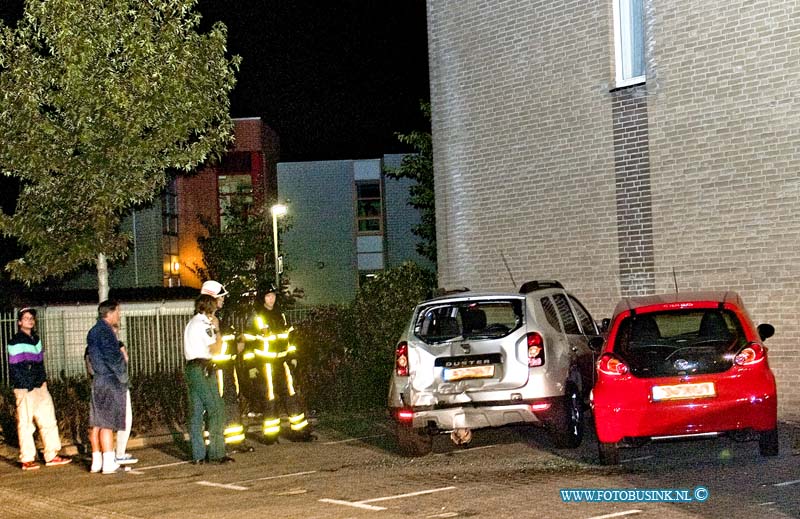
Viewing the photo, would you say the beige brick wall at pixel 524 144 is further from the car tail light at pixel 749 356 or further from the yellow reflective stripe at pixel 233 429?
the car tail light at pixel 749 356

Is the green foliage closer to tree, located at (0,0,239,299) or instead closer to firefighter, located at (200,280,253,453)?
tree, located at (0,0,239,299)

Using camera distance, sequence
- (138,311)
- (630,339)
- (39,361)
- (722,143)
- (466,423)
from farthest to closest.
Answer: (138,311)
(722,143)
(39,361)
(466,423)
(630,339)

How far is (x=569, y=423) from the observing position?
41.6 ft

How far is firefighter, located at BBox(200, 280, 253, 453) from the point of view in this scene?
1355 centimetres

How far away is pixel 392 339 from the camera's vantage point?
841 inches

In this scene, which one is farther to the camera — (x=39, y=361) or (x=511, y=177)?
(x=511, y=177)

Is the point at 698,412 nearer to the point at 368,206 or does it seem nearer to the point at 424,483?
the point at 424,483

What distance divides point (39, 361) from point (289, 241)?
3411 cm

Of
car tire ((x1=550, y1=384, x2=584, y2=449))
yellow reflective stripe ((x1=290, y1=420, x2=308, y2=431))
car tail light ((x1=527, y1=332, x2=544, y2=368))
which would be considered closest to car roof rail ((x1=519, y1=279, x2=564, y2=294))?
car tail light ((x1=527, y1=332, x2=544, y2=368))

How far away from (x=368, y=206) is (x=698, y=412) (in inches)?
1536

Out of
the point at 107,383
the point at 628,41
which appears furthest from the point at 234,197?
the point at 107,383

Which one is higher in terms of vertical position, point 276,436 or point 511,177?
point 511,177

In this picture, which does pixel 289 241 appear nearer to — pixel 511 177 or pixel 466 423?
pixel 511 177

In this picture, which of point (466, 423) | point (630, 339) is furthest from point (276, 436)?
point (630, 339)
